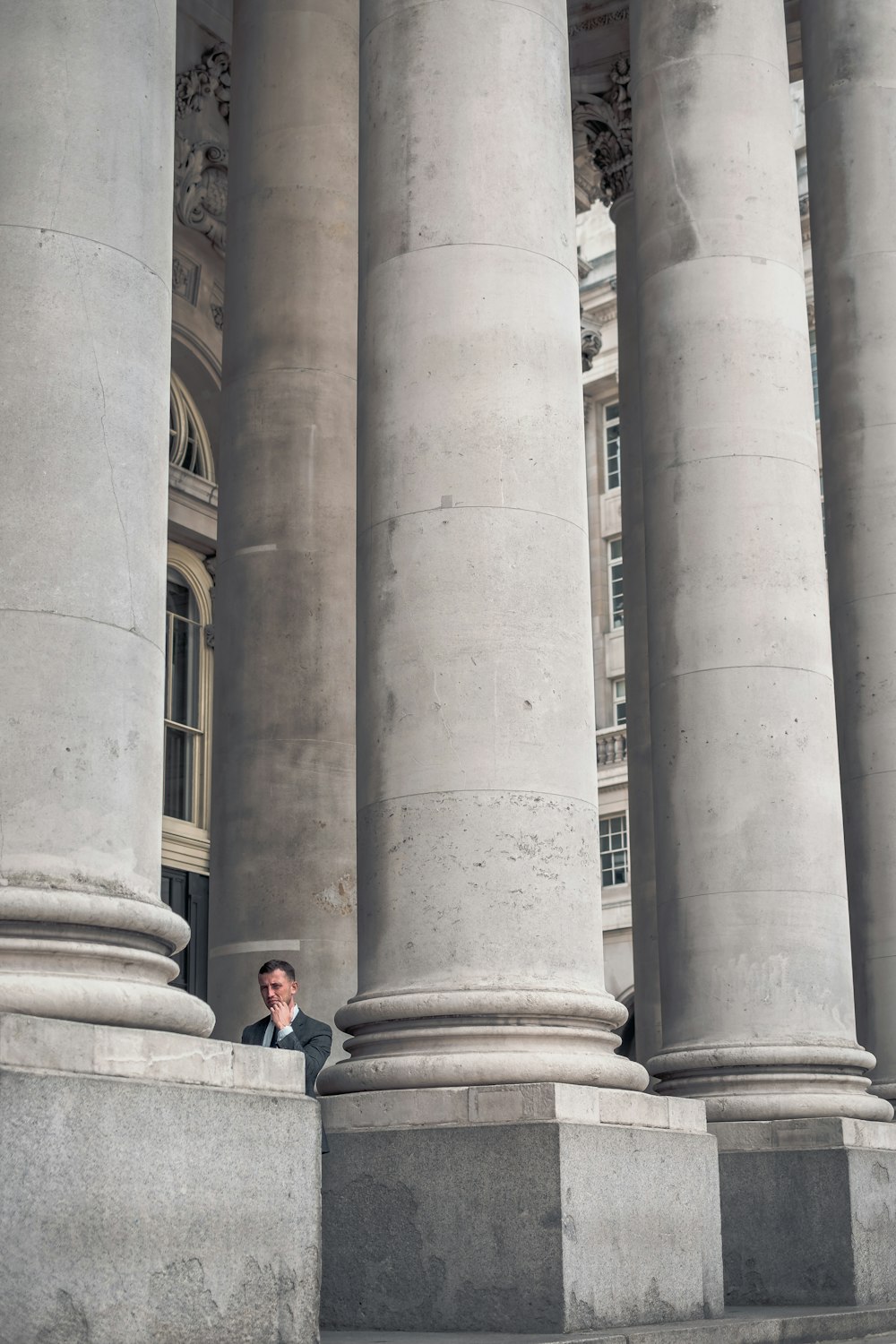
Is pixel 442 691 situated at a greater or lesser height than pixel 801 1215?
greater

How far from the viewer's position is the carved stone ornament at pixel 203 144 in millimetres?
59094

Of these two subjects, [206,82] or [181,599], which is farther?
[181,599]

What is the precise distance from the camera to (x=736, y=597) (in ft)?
116

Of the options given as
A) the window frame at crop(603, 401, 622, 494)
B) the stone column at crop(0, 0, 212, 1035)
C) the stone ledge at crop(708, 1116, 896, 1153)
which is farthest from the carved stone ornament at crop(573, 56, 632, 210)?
the window frame at crop(603, 401, 622, 494)

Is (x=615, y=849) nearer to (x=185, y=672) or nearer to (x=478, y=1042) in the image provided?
(x=185, y=672)

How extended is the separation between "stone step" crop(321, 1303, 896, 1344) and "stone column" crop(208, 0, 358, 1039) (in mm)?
11959

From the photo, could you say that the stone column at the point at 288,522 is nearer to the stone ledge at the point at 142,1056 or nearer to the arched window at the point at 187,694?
the stone ledge at the point at 142,1056

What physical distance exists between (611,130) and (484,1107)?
41161 mm

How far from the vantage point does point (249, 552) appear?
133ft

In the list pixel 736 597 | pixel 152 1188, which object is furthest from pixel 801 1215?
pixel 152 1188

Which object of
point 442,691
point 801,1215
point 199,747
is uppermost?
point 199,747

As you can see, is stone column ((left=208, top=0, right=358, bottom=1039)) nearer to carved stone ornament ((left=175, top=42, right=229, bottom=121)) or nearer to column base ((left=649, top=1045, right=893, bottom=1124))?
column base ((left=649, top=1045, right=893, bottom=1124))

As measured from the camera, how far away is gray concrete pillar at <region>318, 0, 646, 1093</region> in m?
25.1

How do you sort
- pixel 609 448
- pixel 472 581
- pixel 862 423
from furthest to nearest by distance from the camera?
pixel 609 448
pixel 862 423
pixel 472 581
